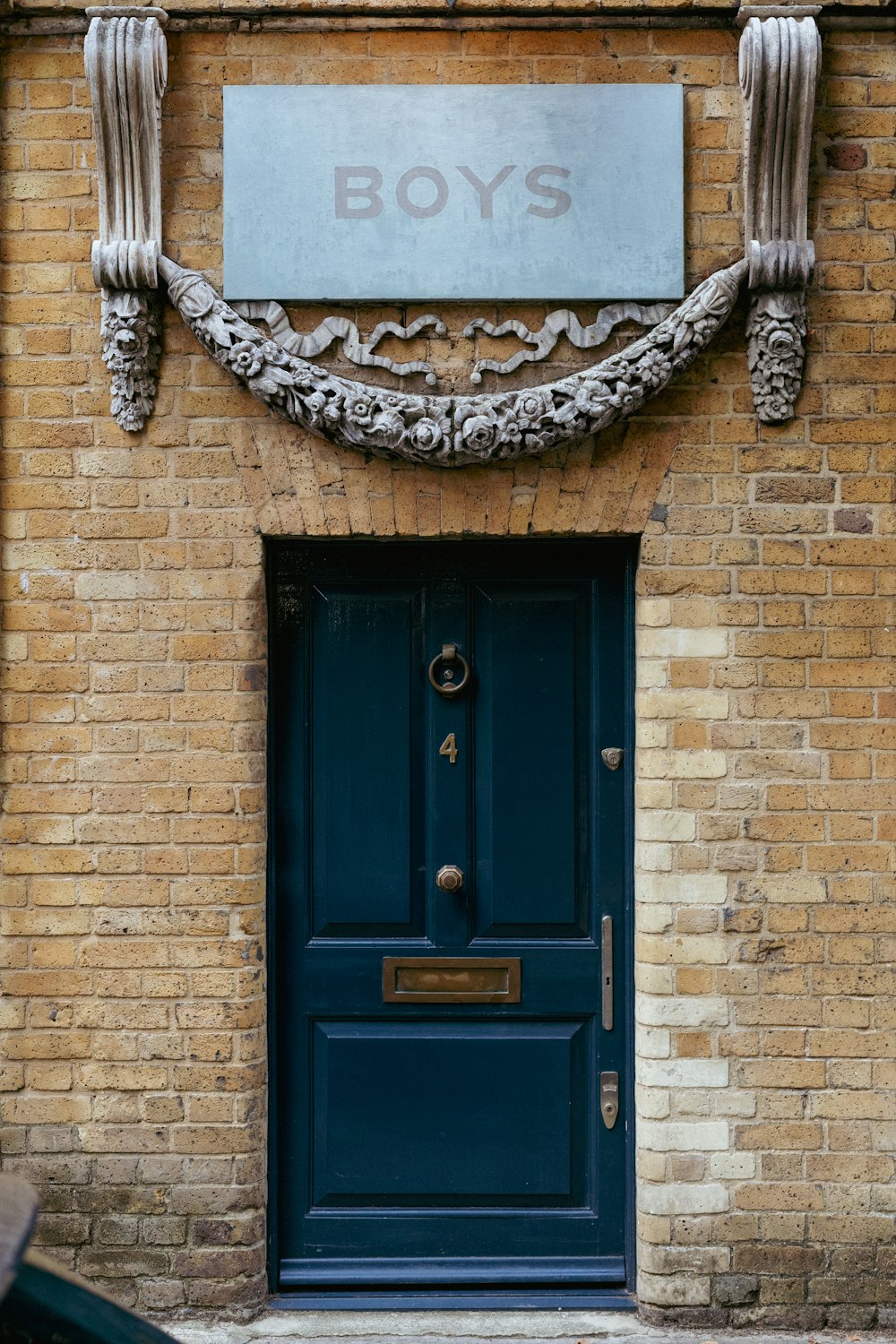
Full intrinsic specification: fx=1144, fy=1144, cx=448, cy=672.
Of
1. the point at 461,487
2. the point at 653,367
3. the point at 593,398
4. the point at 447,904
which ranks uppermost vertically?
the point at 653,367

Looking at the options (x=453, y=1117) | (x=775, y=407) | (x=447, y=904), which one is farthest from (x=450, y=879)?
(x=775, y=407)

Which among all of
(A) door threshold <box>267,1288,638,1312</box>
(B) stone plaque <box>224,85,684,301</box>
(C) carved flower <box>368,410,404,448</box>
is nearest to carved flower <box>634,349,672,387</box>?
(B) stone plaque <box>224,85,684,301</box>

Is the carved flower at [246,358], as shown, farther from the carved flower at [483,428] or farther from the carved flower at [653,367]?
the carved flower at [653,367]

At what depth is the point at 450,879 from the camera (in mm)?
3906

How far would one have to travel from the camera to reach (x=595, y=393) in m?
3.67

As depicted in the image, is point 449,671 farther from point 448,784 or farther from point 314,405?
point 314,405

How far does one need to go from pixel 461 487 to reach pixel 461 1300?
274cm

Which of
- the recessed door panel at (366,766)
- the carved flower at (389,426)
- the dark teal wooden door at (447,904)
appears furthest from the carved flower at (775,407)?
the recessed door panel at (366,766)

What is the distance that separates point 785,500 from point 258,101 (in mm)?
2189

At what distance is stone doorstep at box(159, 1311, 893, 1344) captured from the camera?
369cm

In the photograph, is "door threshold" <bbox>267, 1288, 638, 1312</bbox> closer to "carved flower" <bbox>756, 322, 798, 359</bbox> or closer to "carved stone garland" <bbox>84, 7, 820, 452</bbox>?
"carved stone garland" <bbox>84, 7, 820, 452</bbox>

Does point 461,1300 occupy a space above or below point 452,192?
below

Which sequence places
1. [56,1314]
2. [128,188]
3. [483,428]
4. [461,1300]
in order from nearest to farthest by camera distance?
1. [56,1314]
2. [483,428]
3. [128,188]
4. [461,1300]

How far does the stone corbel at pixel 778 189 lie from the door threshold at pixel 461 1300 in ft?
9.88
